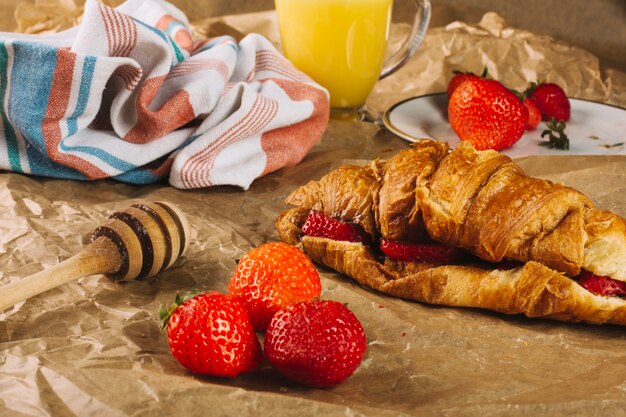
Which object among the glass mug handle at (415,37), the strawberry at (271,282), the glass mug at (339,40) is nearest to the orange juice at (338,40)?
the glass mug at (339,40)

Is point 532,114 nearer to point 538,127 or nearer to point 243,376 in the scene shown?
point 538,127

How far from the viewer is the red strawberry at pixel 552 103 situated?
257 cm

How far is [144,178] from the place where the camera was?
2.18 meters

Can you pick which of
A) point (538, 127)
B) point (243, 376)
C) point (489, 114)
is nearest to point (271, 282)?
point (243, 376)

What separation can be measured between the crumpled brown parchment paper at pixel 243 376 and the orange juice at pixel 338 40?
0.61m

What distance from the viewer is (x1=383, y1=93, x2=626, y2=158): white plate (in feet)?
7.74

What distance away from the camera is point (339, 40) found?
260 cm

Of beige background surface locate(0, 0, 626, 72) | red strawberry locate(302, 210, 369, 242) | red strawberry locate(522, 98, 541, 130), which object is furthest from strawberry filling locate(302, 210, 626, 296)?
beige background surface locate(0, 0, 626, 72)

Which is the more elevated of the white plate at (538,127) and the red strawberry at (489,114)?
the red strawberry at (489,114)

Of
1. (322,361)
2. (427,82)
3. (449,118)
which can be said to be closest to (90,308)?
(322,361)

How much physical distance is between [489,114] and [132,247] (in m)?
1.13

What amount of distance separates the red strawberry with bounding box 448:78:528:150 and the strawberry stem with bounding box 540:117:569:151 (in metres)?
0.07

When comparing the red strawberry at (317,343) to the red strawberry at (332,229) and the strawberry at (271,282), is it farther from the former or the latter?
the red strawberry at (332,229)

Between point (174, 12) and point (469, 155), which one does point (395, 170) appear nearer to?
point (469, 155)
